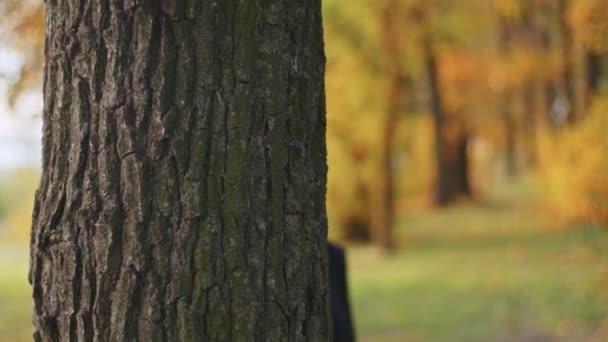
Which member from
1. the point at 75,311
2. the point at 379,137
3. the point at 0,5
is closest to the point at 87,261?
the point at 75,311

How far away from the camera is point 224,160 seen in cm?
212

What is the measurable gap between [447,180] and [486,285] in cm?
952

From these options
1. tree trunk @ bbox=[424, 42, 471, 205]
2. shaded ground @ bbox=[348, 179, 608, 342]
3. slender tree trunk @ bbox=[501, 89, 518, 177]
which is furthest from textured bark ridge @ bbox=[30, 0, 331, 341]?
slender tree trunk @ bbox=[501, 89, 518, 177]

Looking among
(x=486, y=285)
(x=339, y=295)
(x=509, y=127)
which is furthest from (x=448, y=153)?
(x=339, y=295)

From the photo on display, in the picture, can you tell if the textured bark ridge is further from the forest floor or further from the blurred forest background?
the forest floor

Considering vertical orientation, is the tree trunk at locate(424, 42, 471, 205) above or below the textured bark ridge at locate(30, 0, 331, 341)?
above

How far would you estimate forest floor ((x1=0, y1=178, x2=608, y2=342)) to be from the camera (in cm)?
948

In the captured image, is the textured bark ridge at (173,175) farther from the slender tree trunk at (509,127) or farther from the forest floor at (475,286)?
the slender tree trunk at (509,127)

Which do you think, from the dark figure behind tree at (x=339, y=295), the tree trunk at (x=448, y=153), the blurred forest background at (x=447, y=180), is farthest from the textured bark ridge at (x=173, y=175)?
the tree trunk at (x=448, y=153)

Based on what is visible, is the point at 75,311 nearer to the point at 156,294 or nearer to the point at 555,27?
the point at 156,294

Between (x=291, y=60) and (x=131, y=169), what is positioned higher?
(x=291, y=60)

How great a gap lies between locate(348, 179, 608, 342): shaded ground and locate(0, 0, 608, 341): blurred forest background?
0.11 ft

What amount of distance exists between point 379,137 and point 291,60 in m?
14.0

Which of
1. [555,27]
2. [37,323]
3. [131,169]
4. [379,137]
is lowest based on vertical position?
[37,323]
